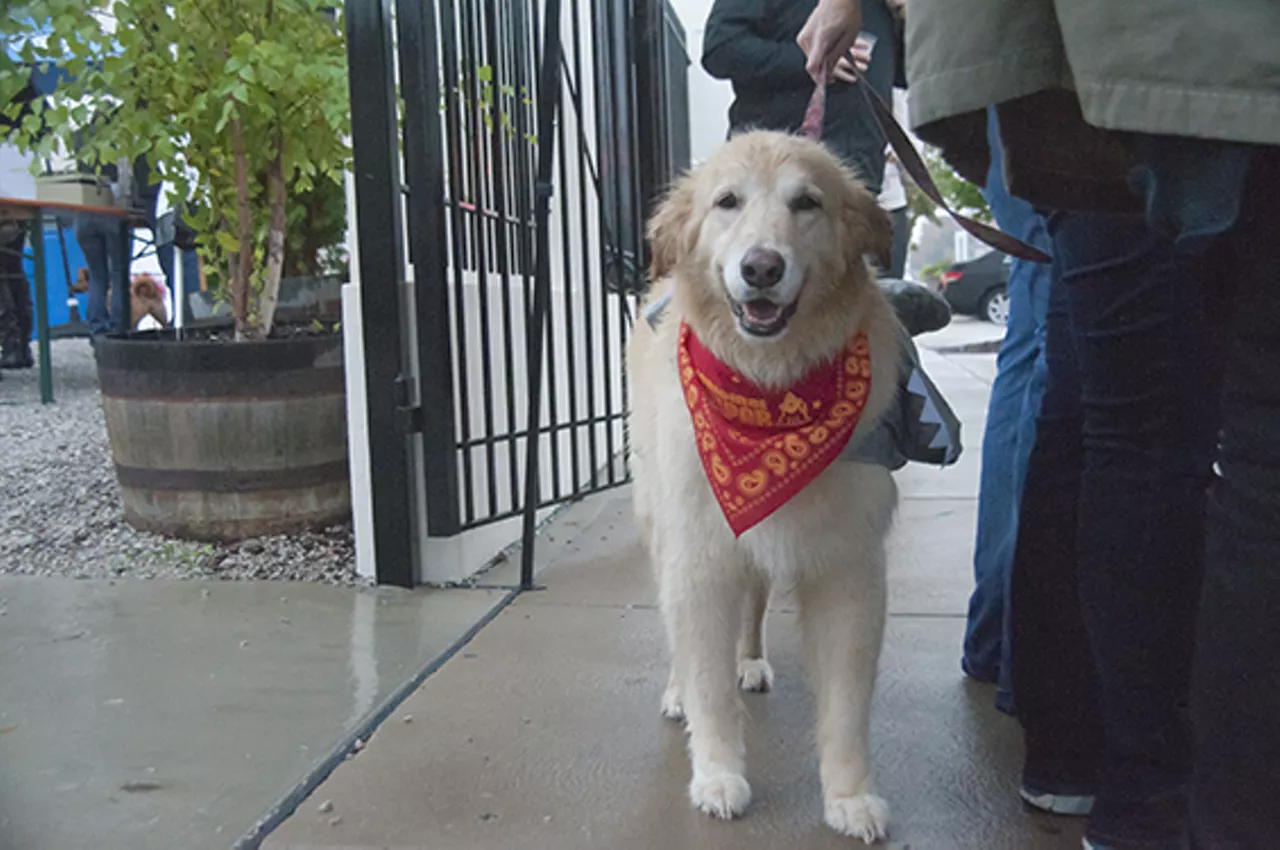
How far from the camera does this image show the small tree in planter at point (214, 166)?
3.54 m

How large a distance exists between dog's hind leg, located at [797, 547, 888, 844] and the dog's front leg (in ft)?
0.52

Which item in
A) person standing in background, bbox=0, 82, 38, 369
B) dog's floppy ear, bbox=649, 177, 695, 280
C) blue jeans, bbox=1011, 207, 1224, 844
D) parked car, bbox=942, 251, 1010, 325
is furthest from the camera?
parked car, bbox=942, 251, 1010, 325

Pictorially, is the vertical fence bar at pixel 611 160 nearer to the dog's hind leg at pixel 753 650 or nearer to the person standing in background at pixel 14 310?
the dog's hind leg at pixel 753 650

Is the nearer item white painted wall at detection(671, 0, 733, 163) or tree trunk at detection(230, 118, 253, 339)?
tree trunk at detection(230, 118, 253, 339)

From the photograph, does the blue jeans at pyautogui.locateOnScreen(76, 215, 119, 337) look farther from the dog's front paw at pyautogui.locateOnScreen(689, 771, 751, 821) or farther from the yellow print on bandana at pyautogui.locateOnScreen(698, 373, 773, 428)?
the dog's front paw at pyautogui.locateOnScreen(689, 771, 751, 821)

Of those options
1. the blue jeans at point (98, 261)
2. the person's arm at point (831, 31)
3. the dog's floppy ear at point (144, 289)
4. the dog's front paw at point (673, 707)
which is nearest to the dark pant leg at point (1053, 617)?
the person's arm at point (831, 31)

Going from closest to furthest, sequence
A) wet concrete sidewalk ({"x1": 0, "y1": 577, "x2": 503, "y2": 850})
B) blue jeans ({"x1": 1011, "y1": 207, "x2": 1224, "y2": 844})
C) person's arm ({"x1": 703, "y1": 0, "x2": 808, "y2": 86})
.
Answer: blue jeans ({"x1": 1011, "y1": 207, "x2": 1224, "y2": 844})
wet concrete sidewalk ({"x1": 0, "y1": 577, "x2": 503, "y2": 850})
person's arm ({"x1": 703, "y1": 0, "x2": 808, "y2": 86})

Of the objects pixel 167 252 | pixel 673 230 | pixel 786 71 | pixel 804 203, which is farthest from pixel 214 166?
pixel 167 252

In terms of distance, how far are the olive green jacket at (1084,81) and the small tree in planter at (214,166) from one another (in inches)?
103

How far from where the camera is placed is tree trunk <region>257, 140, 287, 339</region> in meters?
3.92

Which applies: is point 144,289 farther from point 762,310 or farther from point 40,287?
point 762,310

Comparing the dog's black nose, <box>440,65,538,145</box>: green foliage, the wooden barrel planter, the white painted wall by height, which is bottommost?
the wooden barrel planter

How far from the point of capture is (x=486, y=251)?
379 centimetres

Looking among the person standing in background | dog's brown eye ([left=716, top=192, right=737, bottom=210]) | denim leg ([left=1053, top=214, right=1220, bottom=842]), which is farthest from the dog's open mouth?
the person standing in background
